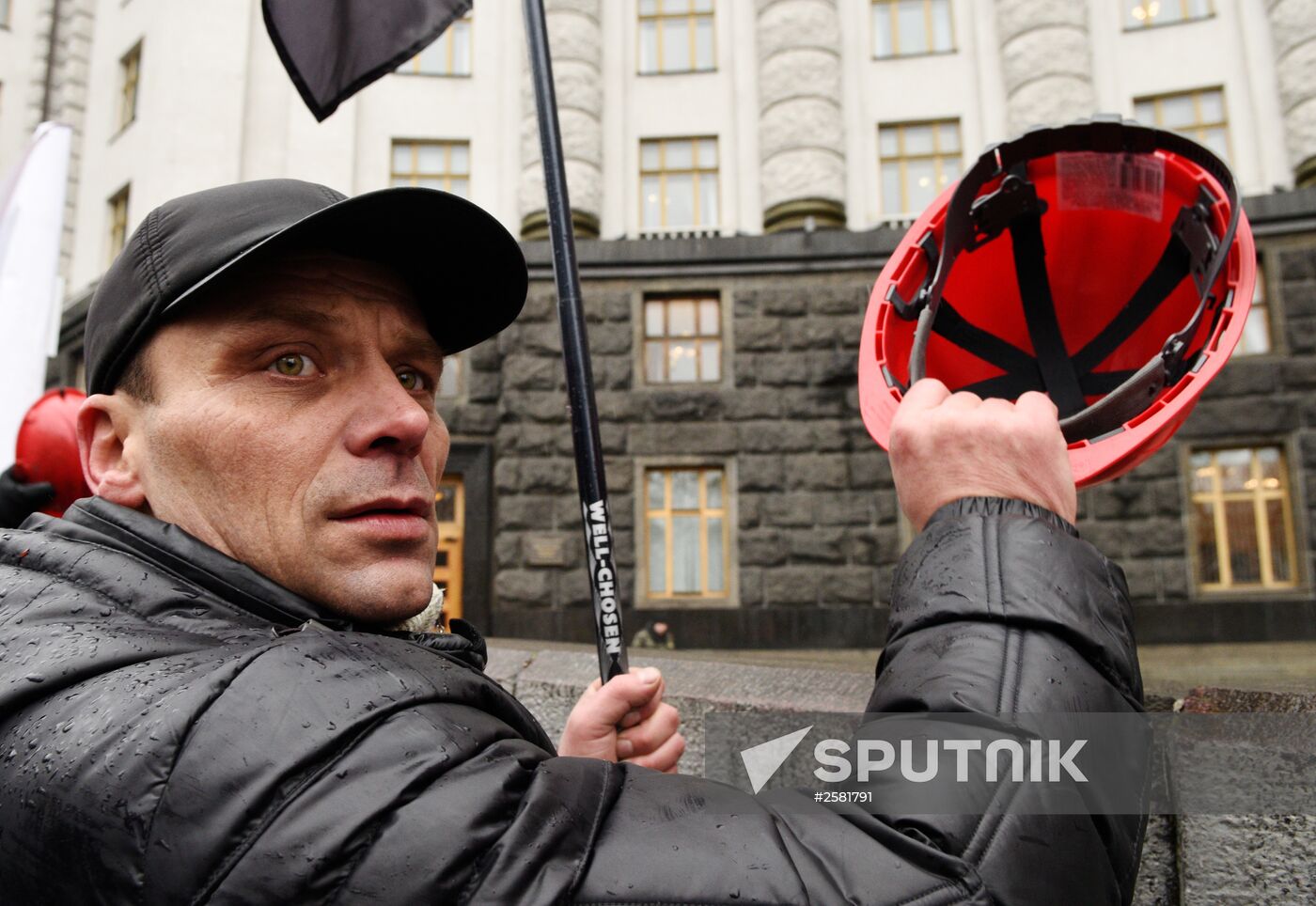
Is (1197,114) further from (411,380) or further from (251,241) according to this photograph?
(251,241)

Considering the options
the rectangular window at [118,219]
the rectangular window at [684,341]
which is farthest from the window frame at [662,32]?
the rectangular window at [118,219]

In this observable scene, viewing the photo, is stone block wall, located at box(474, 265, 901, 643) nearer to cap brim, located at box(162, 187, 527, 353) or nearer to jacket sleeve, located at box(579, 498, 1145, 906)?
cap brim, located at box(162, 187, 527, 353)

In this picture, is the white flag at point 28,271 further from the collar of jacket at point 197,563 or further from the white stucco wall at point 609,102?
the white stucco wall at point 609,102

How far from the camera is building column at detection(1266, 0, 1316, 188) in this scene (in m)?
11.2

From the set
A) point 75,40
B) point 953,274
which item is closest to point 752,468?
point 953,274

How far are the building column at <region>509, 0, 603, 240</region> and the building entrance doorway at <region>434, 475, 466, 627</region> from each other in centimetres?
371

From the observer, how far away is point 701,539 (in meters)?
11.8

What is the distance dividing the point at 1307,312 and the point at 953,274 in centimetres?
1216

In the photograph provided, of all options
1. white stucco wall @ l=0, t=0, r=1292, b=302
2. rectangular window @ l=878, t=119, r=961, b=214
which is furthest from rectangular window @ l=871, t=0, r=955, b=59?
rectangular window @ l=878, t=119, r=961, b=214

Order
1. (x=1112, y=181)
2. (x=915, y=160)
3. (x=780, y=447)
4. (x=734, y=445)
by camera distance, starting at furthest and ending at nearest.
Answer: (x=915, y=160), (x=734, y=445), (x=780, y=447), (x=1112, y=181)

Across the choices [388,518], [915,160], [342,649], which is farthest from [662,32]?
[342,649]

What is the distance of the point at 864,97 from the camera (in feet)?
42.6

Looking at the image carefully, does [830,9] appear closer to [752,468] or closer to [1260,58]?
[1260,58]

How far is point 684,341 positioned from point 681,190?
236 cm
